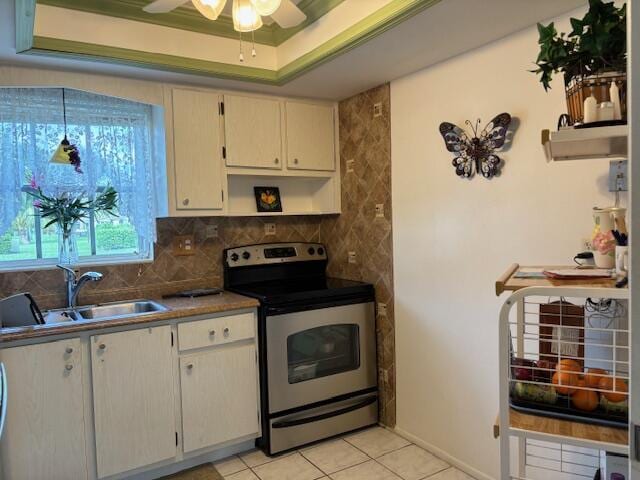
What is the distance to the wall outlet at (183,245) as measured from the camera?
3.14 metres

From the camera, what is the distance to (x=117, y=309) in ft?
9.40

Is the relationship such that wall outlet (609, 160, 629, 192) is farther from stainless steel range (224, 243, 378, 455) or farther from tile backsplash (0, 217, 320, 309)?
tile backsplash (0, 217, 320, 309)

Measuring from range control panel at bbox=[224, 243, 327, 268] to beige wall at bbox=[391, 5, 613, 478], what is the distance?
0.79 meters

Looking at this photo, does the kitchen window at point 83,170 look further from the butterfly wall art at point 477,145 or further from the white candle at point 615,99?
the white candle at point 615,99

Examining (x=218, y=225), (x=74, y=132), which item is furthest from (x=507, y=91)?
(x=74, y=132)

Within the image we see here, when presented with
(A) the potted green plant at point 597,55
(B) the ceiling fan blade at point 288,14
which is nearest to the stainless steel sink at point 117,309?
(B) the ceiling fan blade at point 288,14

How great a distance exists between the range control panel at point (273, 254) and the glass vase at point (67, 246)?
918 mm

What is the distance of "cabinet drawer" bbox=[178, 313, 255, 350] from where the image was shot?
262cm

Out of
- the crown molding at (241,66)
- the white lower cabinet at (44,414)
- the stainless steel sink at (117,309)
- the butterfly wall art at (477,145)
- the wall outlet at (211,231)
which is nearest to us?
the crown molding at (241,66)

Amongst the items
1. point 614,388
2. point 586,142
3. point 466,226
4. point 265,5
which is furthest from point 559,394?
point 265,5

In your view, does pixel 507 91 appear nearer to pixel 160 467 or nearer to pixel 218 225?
pixel 218 225

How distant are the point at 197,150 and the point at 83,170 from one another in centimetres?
66

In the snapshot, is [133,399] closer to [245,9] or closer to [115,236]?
[115,236]

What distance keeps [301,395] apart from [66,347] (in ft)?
4.33
